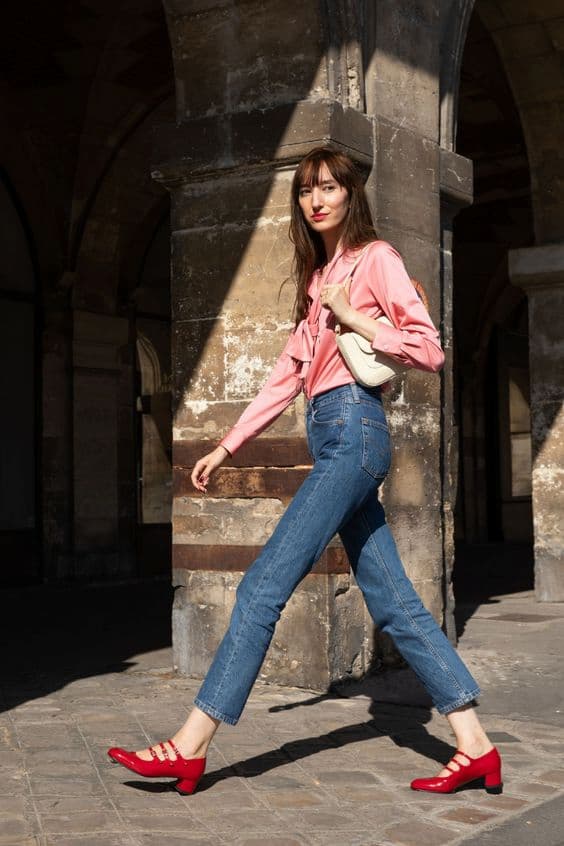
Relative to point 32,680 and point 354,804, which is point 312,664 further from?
point 354,804

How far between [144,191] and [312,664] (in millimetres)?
8641

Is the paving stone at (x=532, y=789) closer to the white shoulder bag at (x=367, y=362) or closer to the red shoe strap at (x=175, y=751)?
the red shoe strap at (x=175, y=751)

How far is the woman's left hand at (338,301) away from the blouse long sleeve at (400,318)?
0.10 metres

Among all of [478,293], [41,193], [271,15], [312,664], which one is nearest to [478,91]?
[41,193]

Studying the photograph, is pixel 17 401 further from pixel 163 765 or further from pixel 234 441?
pixel 163 765

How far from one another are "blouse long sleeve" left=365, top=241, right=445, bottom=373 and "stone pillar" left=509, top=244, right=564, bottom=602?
6.01 metres

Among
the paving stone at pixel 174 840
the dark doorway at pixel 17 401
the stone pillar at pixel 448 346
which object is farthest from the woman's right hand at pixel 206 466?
the dark doorway at pixel 17 401

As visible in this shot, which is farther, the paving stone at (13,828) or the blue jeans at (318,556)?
the blue jeans at (318,556)

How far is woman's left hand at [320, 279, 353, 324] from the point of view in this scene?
3.69 metres

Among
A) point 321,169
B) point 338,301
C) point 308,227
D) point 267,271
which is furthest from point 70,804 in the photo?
point 267,271

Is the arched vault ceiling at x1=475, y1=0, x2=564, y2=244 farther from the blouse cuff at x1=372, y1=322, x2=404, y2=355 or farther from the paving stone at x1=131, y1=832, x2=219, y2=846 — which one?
the paving stone at x1=131, y1=832, x2=219, y2=846

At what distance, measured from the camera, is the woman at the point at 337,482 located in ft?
12.0

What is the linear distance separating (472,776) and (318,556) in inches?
29.6

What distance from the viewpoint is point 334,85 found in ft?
19.1
